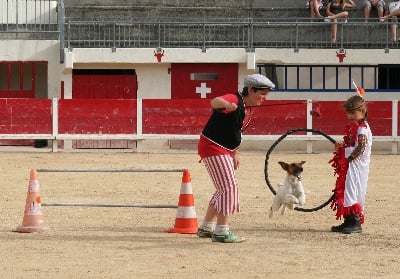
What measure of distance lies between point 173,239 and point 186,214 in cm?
52

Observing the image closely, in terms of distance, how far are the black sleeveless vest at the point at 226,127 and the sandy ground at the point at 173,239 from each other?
926 mm

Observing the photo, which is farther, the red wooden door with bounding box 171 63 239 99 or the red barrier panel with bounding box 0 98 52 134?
the red wooden door with bounding box 171 63 239 99

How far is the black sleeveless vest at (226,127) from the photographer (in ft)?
36.4

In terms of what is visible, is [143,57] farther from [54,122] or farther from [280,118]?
[280,118]

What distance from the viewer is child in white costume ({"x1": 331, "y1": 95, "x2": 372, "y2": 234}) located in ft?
40.0

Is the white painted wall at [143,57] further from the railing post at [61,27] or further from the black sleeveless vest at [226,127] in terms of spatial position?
the black sleeveless vest at [226,127]

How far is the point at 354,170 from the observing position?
1231 centimetres

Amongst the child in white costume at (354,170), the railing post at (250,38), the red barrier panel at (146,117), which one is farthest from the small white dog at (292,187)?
the railing post at (250,38)

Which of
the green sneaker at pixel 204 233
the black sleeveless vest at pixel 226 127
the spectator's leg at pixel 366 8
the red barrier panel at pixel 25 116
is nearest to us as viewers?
the black sleeveless vest at pixel 226 127

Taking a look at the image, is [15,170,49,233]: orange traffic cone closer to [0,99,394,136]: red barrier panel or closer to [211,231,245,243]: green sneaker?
[211,231,245,243]: green sneaker

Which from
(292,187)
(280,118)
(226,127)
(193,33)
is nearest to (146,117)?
(280,118)


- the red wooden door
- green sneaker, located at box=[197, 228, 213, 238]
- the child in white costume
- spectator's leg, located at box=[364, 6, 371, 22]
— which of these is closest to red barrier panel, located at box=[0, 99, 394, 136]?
the red wooden door

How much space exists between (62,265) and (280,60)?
20.9m

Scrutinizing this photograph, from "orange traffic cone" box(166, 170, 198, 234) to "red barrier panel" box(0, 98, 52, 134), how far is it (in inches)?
631
